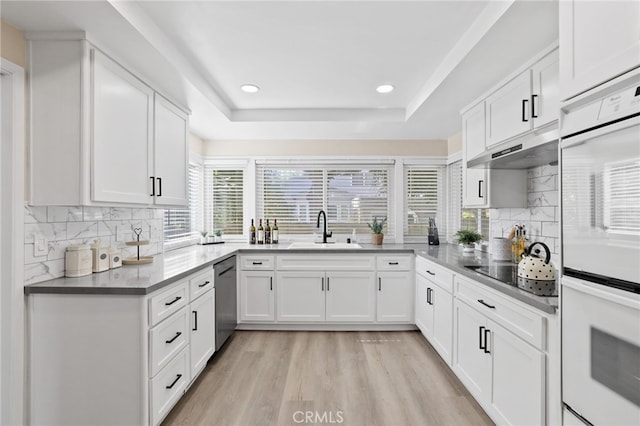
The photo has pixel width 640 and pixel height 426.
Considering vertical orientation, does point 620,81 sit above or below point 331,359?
above

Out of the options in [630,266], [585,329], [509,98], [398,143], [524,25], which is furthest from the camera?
[398,143]

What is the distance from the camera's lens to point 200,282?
97.4 inches

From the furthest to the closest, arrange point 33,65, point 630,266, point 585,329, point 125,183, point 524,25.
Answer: point 125,183 → point 33,65 → point 524,25 → point 585,329 → point 630,266

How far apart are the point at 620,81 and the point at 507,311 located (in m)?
1.20

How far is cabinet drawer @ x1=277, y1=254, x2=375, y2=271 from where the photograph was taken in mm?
3443

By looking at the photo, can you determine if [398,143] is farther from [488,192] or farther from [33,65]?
[33,65]

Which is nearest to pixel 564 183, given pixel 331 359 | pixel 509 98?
pixel 509 98

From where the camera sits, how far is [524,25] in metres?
1.63

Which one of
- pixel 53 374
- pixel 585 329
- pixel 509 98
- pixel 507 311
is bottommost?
pixel 53 374

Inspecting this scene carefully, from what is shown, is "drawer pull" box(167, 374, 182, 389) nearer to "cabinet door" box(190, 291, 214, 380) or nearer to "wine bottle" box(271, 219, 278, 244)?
"cabinet door" box(190, 291, 214, 380)

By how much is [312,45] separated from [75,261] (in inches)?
79.5

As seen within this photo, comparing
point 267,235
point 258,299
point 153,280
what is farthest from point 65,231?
point 267,235

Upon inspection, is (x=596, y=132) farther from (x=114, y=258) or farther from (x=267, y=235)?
(x=267, y=235)

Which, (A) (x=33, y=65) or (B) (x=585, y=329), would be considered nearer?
(B) (x=585, y=329)
